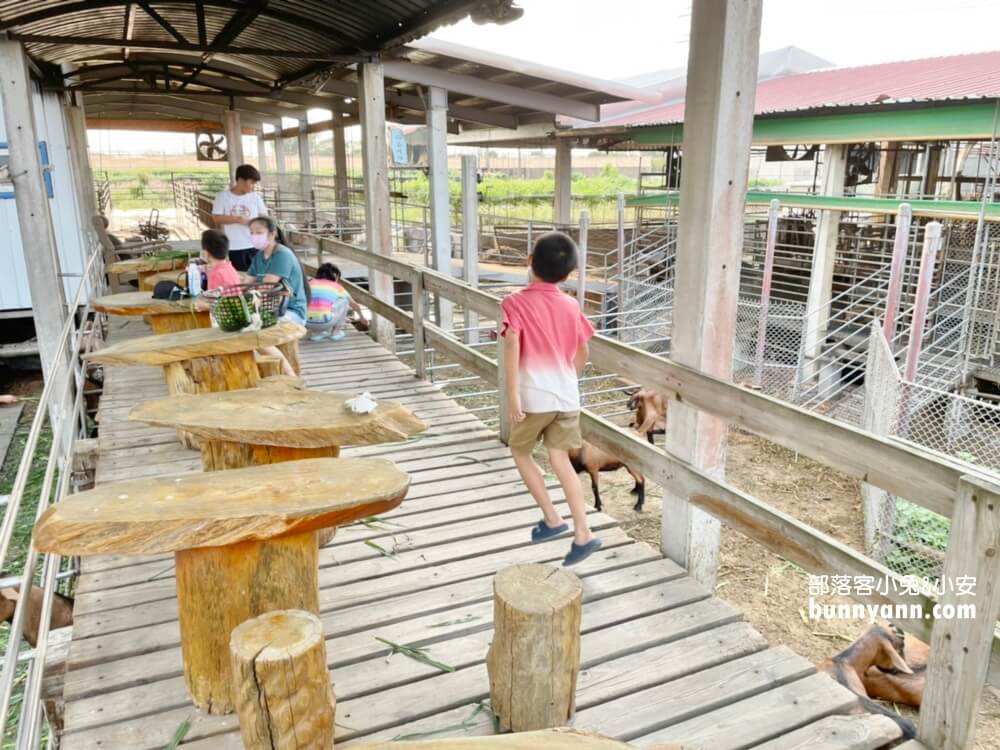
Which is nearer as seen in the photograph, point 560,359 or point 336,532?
point 560,359

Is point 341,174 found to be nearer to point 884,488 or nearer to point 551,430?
point 551,430

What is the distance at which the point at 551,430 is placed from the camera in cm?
354

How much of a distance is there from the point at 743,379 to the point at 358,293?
603 cm

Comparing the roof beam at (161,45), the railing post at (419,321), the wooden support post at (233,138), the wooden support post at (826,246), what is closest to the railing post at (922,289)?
the railing post at (419,321)

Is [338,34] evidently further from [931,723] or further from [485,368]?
[931,723]

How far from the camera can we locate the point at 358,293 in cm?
878

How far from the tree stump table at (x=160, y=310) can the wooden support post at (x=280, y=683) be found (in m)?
4.13

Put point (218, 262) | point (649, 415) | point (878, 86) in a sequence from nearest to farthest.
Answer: point (218, 262), point (649, 415), point (878, 86)

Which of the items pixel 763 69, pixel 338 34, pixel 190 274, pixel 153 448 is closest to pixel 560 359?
pixel 153 448

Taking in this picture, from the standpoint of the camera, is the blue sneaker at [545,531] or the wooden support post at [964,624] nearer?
the wooden support post at [964,624]

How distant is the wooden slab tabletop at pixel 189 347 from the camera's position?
4.50 m

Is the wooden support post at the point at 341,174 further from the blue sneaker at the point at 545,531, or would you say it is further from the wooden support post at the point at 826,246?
the blue sneaker at the point at 545,531

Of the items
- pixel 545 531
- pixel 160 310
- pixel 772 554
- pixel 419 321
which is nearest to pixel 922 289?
pixel 772 554

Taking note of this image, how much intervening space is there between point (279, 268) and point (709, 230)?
347 centimetres
